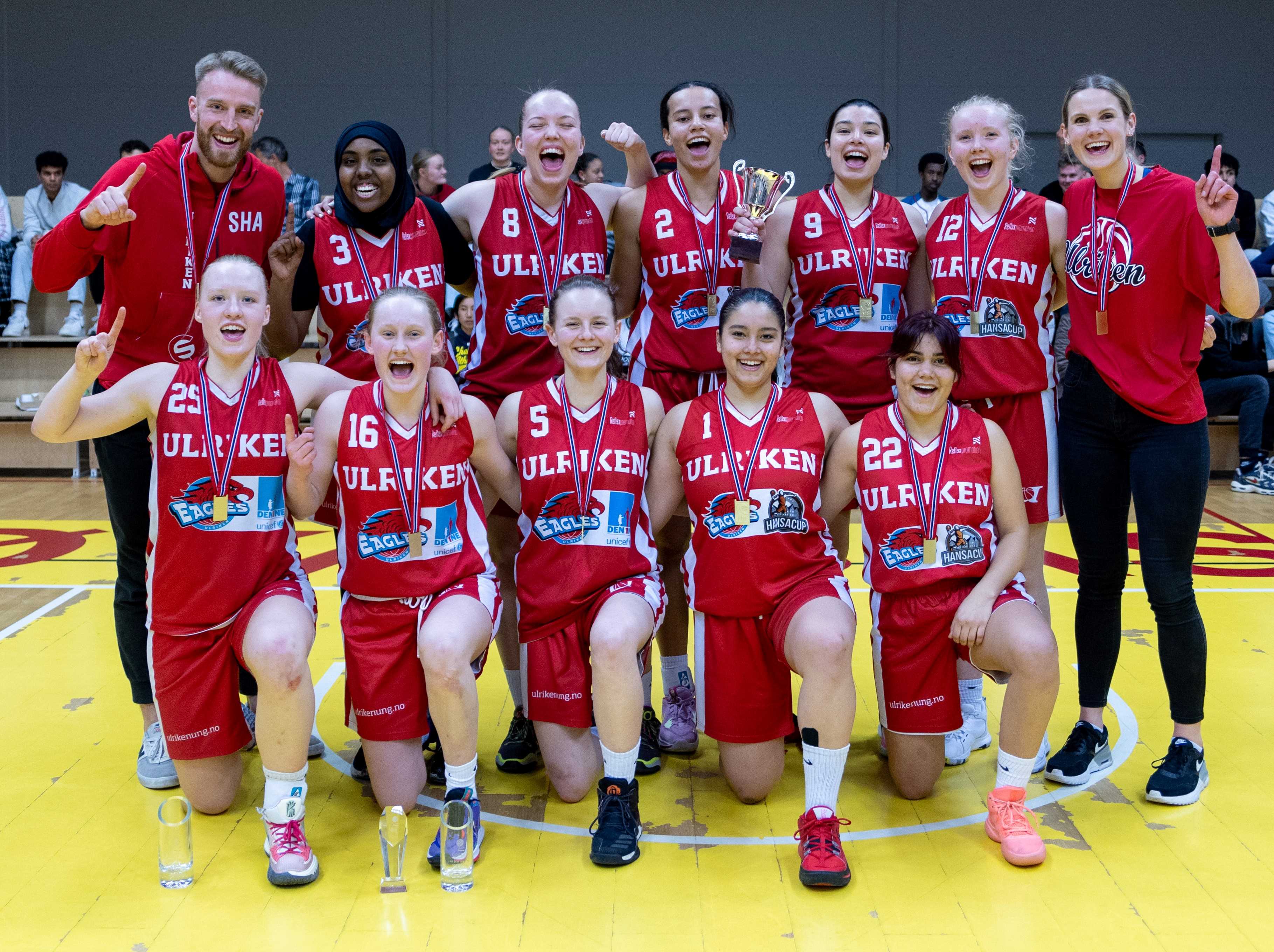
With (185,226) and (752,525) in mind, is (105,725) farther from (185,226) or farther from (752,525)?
(752,525)

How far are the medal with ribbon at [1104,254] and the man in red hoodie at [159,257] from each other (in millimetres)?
2759

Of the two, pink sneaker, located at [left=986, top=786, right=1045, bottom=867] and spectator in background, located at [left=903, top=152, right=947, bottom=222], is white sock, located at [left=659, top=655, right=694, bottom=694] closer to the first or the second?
pink sneaker, located at [left=986, top=786, right=1045, bottom=867]

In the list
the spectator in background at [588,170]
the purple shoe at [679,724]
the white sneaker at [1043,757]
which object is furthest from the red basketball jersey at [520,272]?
the spectator in background at [588,170]

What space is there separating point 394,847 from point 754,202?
2.48 m

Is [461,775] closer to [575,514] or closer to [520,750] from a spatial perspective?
[520,750]

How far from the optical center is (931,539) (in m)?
3.58

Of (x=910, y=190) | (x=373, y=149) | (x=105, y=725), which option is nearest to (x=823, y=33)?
(x=910, y=190)

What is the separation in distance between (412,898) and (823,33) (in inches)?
479

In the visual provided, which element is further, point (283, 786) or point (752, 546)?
point (752, 546)

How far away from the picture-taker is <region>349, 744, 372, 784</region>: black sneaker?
3910 mm

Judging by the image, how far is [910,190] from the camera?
44.5 ft

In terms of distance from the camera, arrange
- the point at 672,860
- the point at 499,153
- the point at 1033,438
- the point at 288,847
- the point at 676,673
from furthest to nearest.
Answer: the point at 499,153, the point at 676,673, the point at 1033,438, the point at 672,860, the point at 288,847

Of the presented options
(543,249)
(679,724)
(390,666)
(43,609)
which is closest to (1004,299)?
(543,249)

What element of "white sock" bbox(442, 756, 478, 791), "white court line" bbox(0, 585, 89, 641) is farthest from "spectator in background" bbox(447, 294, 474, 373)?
"white sock" bbox(442, 756, 478, 791)
